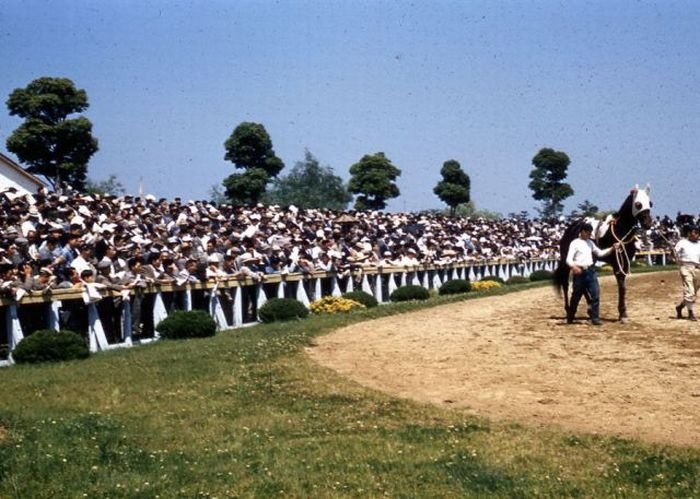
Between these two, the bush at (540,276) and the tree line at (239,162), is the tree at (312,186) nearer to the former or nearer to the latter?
the tree line at (239,162)

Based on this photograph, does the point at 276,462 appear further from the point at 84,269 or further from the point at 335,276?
the point at 335,276

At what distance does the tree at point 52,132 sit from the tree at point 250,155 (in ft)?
40.5

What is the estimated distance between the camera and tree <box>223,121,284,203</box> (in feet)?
177

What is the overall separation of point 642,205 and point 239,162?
40660 mm

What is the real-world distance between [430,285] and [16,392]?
2261cm

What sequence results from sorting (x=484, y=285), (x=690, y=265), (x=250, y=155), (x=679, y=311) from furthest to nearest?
(x=250, y=155)
(x=484, y=285)
(x=679, y=311)
(x=690, y=265)

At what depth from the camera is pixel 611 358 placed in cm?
1230

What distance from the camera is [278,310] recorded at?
19062 millimetres

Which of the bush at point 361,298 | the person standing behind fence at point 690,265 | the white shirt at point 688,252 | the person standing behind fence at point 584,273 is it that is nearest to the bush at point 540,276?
the bush at point 361,298

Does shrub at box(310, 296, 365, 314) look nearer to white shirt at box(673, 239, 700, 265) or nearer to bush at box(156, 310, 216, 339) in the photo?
bush at box(156, 310, 216, 339)

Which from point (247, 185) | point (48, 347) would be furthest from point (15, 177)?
point (48, 347)

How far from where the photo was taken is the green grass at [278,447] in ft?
21.7

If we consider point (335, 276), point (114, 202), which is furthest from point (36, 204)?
point (335, 276)

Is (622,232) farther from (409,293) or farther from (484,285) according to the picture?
(484,285)
